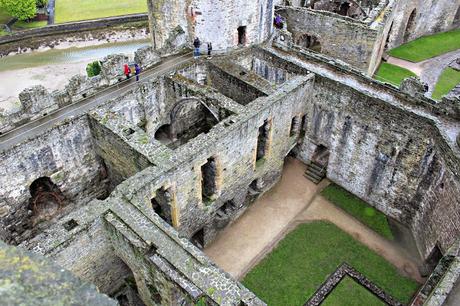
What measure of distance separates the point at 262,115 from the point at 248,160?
2.13m

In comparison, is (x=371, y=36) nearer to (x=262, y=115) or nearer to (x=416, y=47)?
(x=416, y=47)

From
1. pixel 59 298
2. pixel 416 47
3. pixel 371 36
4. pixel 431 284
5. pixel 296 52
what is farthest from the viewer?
pixel 416 47

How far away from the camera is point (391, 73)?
3019cm

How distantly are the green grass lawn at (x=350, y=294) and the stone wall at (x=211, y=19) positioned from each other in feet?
41.9

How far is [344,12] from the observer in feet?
113

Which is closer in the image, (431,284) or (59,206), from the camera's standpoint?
(431,284)

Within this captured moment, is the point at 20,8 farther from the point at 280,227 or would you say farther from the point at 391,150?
the point at 391,150

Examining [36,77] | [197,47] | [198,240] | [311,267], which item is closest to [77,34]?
[36,77]

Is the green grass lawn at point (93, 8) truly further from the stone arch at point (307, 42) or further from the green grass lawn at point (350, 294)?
the green grass lawn at point (350, 294)

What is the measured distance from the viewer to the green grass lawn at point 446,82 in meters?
28.2

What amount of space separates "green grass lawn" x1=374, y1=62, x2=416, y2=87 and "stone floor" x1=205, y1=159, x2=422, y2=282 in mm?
11298

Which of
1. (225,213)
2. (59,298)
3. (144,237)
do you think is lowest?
(225,213)

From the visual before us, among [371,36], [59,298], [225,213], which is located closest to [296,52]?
[371,36]

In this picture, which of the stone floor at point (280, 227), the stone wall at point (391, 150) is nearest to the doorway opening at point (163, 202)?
the stone floor at point (280, 227)
